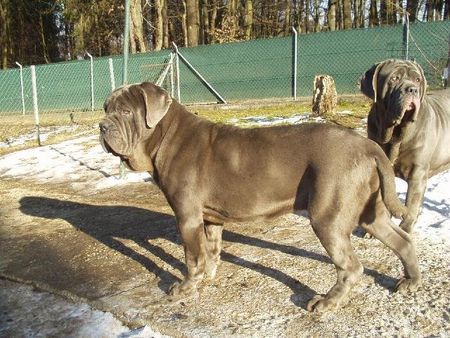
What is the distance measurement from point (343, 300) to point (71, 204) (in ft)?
15.2

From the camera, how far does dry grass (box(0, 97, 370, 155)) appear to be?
42.7ft

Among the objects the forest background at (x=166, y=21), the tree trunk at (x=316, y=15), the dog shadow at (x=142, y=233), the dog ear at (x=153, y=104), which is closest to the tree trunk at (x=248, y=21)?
the forest background at (x=166, y=21)

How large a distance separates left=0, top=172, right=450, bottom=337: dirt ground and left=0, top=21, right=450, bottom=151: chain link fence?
10882mm

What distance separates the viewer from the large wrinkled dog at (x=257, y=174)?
337 cm

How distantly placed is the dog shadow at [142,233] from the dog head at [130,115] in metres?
1.28

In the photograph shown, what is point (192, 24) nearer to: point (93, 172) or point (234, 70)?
point (234, 70)

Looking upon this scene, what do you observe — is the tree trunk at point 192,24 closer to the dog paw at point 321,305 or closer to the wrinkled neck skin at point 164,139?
the wrinkled neck skin at point 164,139

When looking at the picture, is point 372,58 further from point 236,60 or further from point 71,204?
point 71,204

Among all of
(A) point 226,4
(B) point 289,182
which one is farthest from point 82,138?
(A) point 226,4

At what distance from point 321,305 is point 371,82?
235cm

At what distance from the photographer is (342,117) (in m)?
11.4

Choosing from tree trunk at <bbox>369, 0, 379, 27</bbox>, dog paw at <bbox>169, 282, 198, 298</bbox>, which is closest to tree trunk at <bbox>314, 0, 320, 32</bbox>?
tree trunk at <bbox>369, 0, 379, 27</bbox>

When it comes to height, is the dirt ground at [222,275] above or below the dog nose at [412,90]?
below

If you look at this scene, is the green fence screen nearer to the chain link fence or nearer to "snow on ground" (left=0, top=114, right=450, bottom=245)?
the chain link fence
